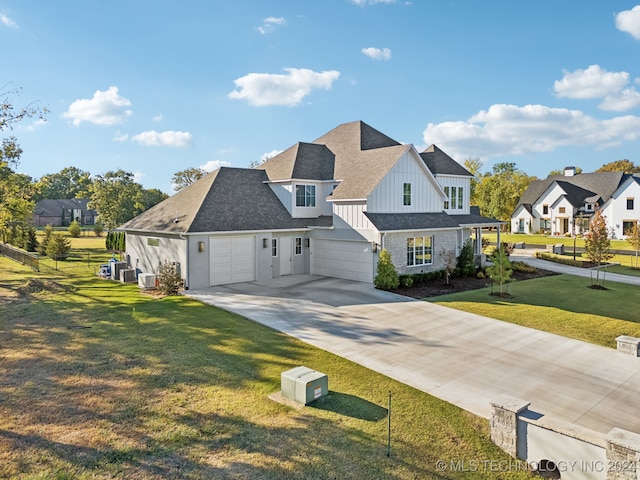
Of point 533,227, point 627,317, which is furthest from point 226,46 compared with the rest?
point 533,227

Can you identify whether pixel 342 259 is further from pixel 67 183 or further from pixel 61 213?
pixel 67 183

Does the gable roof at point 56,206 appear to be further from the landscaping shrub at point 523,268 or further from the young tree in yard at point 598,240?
the young tree in yard at point 598,240

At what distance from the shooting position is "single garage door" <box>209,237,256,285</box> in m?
19.9

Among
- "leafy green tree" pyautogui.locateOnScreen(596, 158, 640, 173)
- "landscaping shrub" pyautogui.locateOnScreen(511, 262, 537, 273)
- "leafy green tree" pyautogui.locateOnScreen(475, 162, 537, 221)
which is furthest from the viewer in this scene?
"leafy green tree" pyautogui.locateOnScreen(596, 158, 640, 173)

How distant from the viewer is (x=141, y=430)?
679cm

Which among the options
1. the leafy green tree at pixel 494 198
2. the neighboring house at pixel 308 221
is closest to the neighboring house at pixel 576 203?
the leafy green tree at pixel 494 198

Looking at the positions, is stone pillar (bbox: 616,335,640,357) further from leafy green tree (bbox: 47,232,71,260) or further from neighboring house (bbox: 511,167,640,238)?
neighboring house (bbox: 511,167,640,238)

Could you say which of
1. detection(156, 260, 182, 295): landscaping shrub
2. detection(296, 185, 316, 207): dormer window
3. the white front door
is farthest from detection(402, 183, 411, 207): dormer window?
detection(156, 260, 182, 295): landscaping shrub

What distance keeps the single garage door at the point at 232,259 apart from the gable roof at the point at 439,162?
13723mm

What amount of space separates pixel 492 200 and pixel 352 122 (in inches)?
1471

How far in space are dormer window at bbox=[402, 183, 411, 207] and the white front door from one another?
22.6 feet

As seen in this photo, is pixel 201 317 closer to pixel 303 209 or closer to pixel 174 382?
pixel 174 382

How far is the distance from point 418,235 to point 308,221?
21.2 feet

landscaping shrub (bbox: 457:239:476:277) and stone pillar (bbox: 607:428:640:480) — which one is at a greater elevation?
landscaping shrub (bbox: 457:239:476:277)
